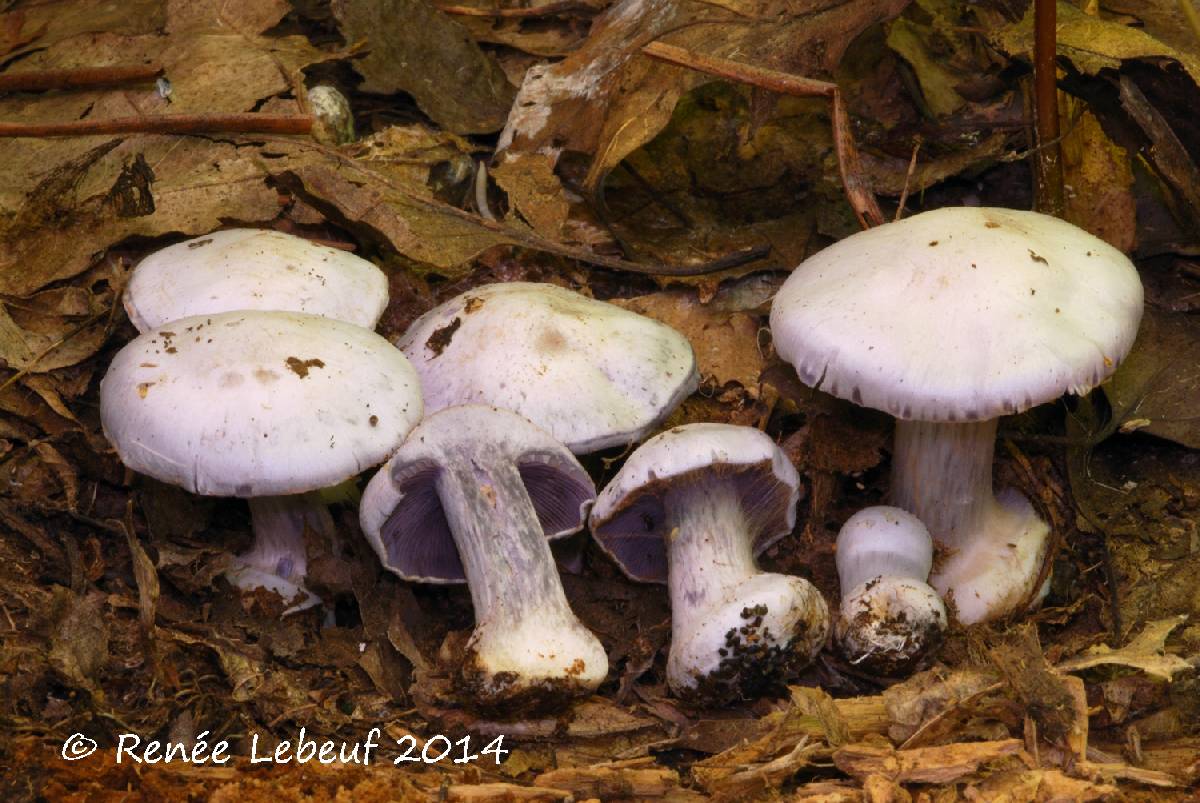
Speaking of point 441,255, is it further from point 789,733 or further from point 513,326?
point 789,733

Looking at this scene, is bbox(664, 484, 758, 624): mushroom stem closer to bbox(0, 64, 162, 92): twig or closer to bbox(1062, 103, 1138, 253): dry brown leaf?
bbox(1062, 103, 1138, 253): dry brown leaf

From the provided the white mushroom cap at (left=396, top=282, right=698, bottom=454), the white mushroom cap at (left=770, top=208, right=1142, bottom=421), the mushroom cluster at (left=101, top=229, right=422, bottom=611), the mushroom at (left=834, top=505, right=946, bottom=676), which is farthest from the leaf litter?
the white mushroom cap at (left=770, top=208, right=1142, bottom=421)

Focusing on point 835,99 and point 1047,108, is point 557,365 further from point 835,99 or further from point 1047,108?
point 1047,108

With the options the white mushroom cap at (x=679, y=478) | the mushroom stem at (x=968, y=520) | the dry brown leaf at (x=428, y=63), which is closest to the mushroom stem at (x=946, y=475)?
the mushroom stem at (x=968, y=520)

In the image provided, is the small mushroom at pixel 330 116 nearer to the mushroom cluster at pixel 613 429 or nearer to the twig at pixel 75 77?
the twig at pixel 75 77

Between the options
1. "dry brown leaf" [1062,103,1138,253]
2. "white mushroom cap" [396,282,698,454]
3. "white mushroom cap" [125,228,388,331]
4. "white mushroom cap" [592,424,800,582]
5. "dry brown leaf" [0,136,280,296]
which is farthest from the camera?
"dry brown leaf" [0,136,280,296]

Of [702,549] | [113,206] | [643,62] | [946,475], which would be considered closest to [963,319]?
[946,475]
